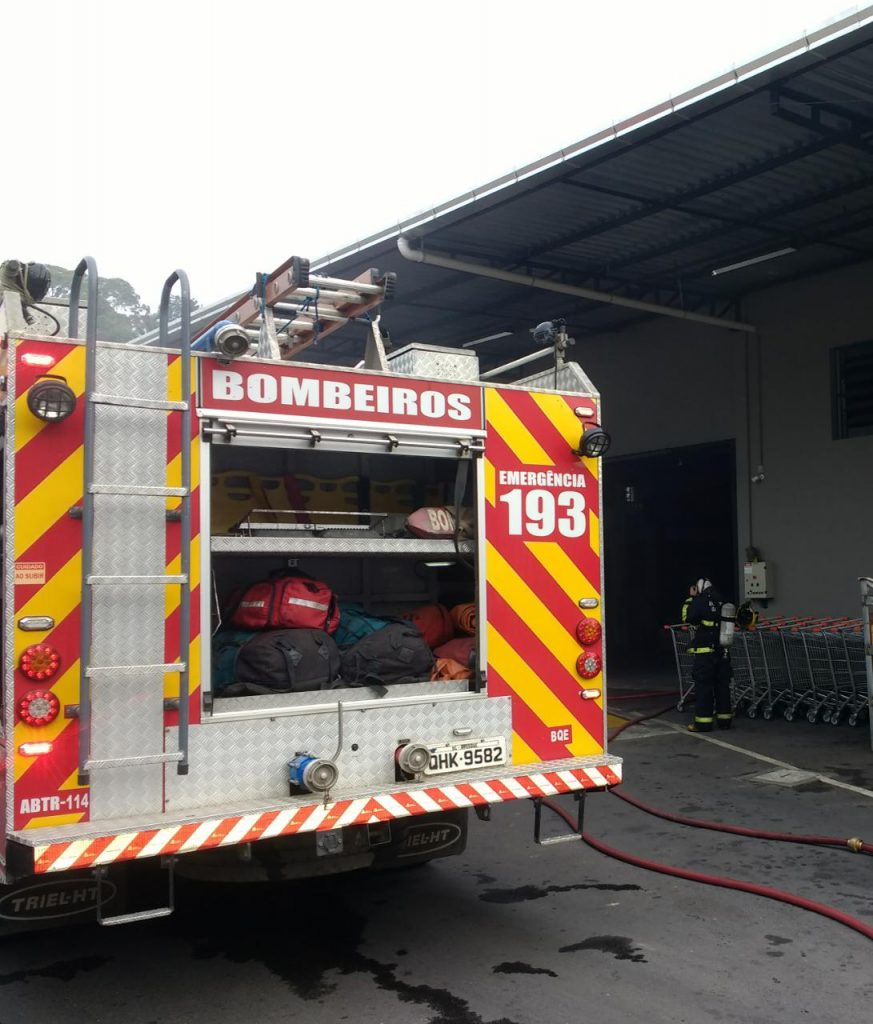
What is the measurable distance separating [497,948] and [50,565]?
291 cm

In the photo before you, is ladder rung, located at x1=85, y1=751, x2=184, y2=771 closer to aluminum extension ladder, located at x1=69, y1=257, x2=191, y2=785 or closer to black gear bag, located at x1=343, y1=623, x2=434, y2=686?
aluminum extension ladder, located at x1=69, y1=257, x2=191, y2=785

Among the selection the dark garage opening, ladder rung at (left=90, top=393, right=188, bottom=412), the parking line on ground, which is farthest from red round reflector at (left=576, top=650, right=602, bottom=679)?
the dark garage opening

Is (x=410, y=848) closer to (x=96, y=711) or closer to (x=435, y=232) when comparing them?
(x=96, y=711)

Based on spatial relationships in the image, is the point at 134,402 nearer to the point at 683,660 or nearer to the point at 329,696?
the point at 329,696

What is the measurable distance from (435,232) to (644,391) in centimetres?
604

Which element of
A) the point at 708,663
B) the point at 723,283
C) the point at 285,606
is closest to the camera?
the point at 285,606

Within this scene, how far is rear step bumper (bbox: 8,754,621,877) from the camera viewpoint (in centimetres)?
399

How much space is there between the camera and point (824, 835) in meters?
7.25

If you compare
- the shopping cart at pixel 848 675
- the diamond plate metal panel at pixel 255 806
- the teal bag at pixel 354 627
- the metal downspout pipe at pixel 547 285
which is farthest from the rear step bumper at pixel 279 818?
the metal downspout pipe at pixel 547 285

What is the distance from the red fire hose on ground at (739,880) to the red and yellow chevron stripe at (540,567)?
684 millimetres

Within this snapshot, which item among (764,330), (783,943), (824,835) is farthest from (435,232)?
(783,943)

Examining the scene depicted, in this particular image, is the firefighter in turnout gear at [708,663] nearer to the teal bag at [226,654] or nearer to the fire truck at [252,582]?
the fire truck at [252,582]

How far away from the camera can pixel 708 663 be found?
1184 centimetres

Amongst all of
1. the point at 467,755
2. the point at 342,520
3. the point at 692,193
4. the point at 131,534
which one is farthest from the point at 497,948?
the point at 692,193
